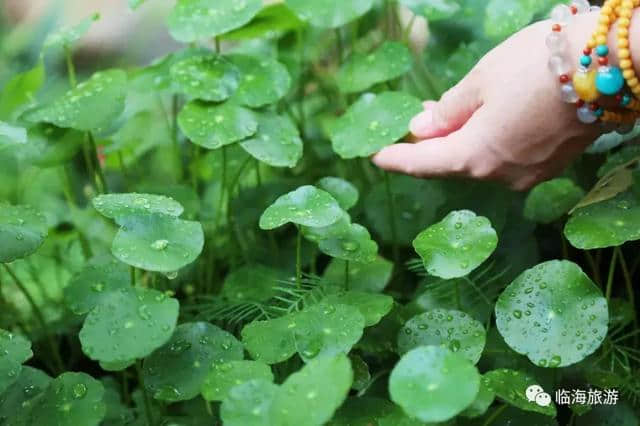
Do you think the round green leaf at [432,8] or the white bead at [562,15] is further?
the round green leaf at [432,8]

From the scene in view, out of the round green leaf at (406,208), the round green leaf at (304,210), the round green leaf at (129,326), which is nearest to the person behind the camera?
the round green leaf at (129,326)

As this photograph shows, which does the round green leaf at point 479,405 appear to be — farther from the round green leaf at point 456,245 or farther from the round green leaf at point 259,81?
the round green leaf at point 259,81

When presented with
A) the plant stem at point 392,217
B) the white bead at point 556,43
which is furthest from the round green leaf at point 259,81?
the white bead at point 556,43

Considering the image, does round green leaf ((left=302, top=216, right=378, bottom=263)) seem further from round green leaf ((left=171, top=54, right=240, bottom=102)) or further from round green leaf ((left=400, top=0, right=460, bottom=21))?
round green leaf ((left=400, top=0, right=460, bottom=21))

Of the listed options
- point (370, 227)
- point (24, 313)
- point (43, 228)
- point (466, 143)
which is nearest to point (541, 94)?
point (466, 143)

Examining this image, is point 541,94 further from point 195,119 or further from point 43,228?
point 43,228

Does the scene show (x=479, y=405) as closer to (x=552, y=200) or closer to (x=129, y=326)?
(x=129, y=326)

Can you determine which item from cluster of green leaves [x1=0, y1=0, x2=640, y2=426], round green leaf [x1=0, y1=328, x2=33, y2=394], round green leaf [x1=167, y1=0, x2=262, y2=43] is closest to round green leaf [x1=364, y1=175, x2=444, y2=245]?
cluster of green leaves [x1=0, y1=0, x2=640, y2=426]
